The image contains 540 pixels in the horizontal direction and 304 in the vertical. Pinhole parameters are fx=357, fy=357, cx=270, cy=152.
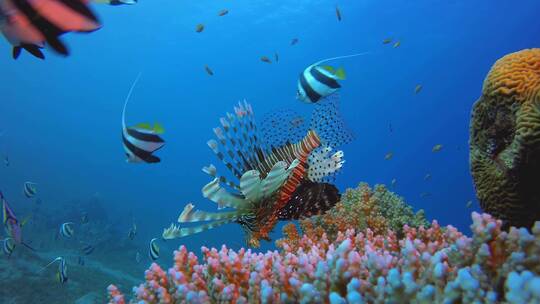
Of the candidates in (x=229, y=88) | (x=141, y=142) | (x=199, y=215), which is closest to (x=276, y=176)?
(x=199, y=215)

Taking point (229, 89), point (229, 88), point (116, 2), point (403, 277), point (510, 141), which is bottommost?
point (403, 277)

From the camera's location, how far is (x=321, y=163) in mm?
3068

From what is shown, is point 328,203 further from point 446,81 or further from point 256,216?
point 446,81

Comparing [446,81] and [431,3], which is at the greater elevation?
[446,81]

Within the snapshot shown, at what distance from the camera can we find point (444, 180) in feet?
201

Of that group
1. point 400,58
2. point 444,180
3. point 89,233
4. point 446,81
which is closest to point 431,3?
point 400,58

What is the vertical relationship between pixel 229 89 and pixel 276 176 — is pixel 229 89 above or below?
above

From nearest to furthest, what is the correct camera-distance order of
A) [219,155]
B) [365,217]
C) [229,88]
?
1. [219,155]
2. [365,217]
3. [229,88]

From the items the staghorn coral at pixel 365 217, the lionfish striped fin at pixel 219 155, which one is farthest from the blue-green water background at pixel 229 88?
the lionfish striped fin at pixel 219 155

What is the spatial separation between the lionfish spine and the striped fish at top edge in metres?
0.63

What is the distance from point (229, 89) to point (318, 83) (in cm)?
6545

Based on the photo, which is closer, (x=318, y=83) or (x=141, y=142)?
(x=141, y=142)

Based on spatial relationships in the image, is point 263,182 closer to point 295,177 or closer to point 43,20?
point 295,177

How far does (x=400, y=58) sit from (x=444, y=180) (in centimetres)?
2829
